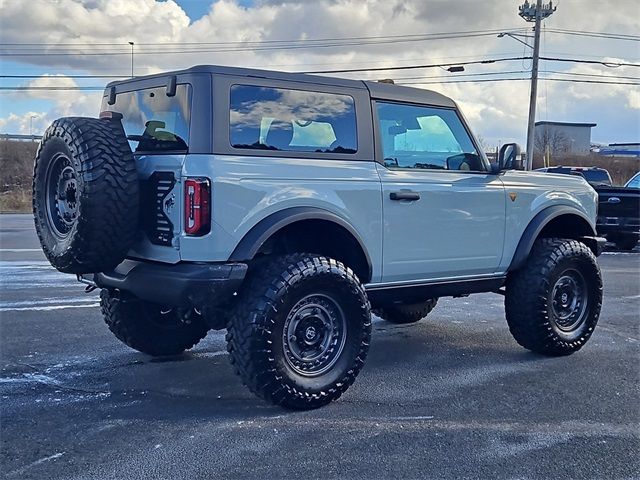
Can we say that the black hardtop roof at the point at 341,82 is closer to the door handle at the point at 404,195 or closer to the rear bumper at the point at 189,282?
the door handle at the point at 404,195

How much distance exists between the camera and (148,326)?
5711 millimetres

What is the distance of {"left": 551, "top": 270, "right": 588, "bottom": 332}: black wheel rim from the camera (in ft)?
20.5

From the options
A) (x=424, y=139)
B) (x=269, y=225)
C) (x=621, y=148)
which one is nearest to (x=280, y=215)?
(x=269, y=225)

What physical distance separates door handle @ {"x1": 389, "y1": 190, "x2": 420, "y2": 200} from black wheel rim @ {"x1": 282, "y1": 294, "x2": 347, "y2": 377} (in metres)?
0.90

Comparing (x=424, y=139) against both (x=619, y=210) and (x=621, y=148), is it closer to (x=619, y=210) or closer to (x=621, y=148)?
(x=619, y=210)

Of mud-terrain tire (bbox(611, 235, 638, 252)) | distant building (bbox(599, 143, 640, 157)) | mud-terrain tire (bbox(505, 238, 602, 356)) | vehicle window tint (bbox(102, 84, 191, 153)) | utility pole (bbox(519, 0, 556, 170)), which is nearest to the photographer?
vehicle window tint (bbox(102, 84, 191, 153))

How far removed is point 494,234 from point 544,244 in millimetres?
666

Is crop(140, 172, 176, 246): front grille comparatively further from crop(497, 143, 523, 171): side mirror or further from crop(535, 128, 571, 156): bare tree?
crop(535, 128, 571, 156): bare tree

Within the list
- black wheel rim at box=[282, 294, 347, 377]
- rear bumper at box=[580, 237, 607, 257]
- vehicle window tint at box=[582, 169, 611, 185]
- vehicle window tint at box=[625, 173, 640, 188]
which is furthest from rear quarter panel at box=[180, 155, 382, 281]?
vehicle window tint at box=[582, 169, 611, 185]

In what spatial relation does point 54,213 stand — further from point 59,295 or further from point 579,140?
point 579,140

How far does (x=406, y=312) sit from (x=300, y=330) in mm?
2784

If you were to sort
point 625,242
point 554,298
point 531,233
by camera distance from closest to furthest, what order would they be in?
1. point 531,233
2. point 554,298
3. point 625,242

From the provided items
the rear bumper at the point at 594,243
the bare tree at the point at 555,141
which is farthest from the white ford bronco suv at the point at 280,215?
the bare tree at the point at 555,141

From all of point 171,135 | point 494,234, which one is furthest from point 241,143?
point 494,234
